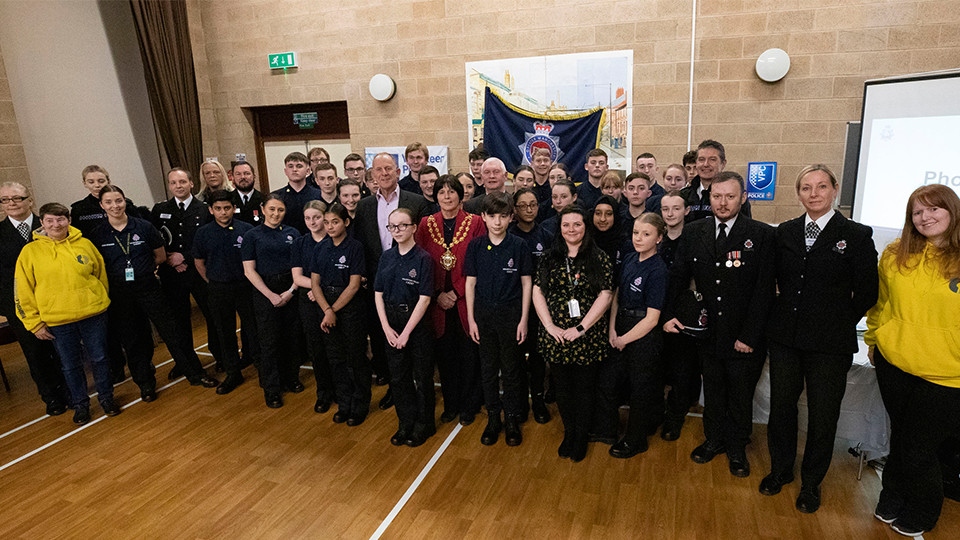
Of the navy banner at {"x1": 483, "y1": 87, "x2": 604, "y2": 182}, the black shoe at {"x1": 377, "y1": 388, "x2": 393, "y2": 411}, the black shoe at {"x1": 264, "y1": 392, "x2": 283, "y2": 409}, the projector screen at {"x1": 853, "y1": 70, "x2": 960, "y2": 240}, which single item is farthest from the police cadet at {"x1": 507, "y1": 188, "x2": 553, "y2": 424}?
the navy banner at {"x1": 483, "y1": 87, "x2": 604, "y2": 182}

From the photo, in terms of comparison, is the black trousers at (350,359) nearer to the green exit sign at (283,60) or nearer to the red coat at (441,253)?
the red coat at (441,253)

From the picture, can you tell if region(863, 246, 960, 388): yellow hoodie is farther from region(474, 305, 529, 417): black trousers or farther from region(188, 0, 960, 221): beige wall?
region(188, 0, 960, 221): beige wall

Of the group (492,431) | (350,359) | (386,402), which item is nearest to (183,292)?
(350,359)

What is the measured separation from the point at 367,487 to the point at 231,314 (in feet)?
6.55

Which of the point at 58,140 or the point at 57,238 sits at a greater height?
the point at 58,140

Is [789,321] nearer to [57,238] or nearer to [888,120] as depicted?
[888,120]

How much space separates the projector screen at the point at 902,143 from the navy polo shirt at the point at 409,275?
3.41m

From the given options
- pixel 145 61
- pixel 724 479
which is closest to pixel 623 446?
pixel 724 479

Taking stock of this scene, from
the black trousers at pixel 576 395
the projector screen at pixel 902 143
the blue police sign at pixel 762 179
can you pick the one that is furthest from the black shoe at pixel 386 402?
the blue police sign at pixel 762 179

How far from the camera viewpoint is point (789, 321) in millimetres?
2629

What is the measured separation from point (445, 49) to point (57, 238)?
4383 millimetres

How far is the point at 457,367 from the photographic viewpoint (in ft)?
12.3

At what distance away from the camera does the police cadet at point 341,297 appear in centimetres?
352

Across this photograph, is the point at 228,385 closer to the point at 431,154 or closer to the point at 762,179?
the point at 431,154
